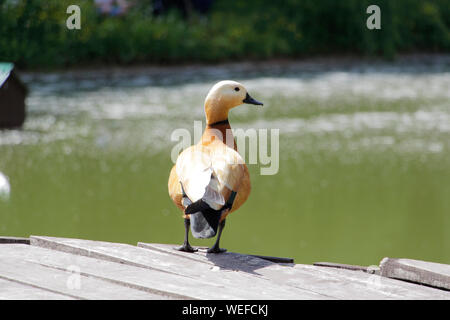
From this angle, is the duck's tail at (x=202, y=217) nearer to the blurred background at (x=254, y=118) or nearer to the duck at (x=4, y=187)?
the blurred background at (x=254, y=118)

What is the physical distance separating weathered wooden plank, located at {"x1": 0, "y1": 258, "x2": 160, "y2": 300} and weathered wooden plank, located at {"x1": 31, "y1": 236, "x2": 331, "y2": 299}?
15 cm

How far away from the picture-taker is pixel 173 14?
726 inches

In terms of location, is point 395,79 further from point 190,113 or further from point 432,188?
point 432,188

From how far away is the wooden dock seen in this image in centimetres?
205

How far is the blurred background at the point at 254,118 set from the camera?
18.5 feet

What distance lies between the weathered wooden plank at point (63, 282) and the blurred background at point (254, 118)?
279 centimetres

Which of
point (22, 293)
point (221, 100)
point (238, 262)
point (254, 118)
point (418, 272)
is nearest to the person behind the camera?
point (22, 293)

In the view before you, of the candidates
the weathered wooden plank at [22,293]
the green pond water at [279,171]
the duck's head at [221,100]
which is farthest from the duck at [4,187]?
the weathered wooden plank at [22,293]

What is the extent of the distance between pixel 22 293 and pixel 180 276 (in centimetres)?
50

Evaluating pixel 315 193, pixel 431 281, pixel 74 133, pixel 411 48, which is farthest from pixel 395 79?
pixel 431 281

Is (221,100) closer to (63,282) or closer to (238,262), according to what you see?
(238,262)

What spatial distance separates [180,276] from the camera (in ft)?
7.47

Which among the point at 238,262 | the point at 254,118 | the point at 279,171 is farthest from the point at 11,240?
the point at 254,118

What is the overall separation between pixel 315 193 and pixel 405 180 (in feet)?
3.30
